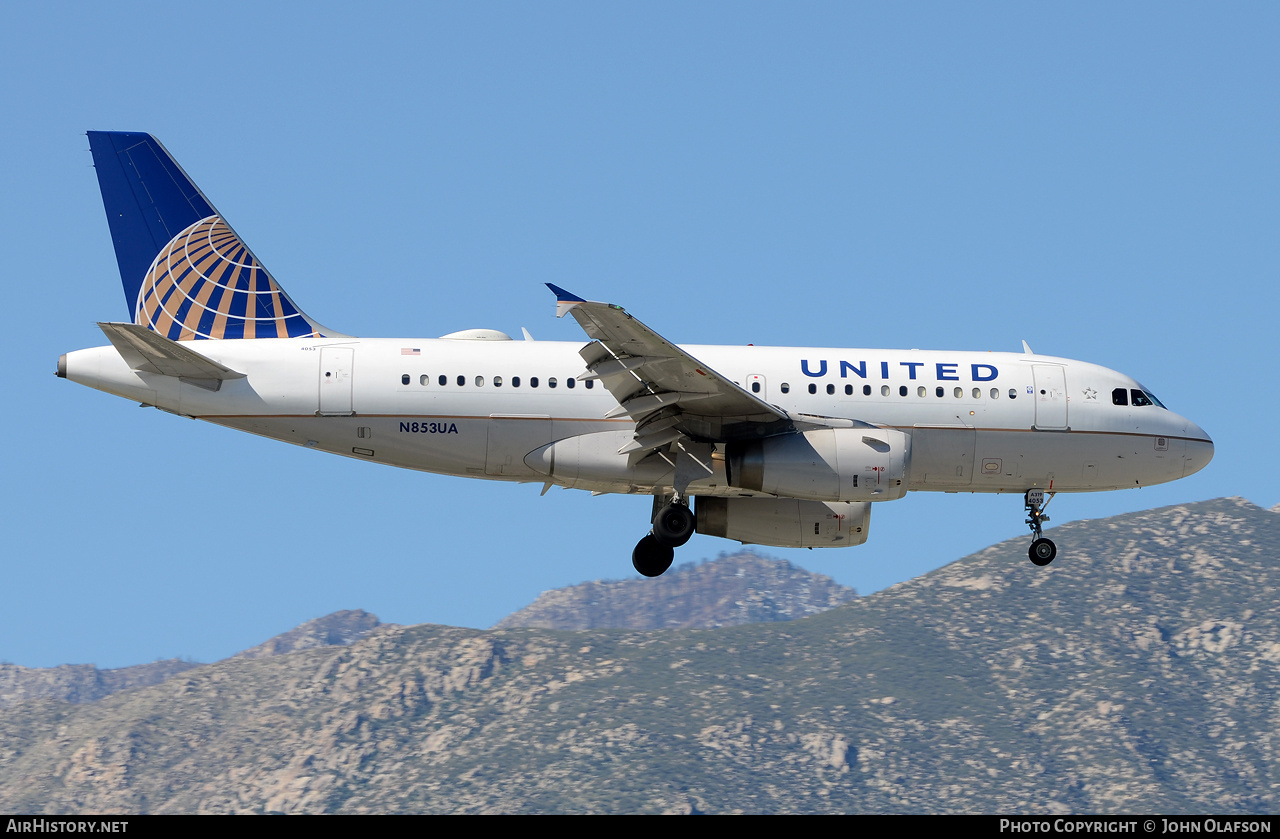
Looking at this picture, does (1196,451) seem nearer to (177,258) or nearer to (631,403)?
(631,403)

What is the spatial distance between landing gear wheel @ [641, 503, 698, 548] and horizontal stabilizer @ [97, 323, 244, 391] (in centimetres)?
923

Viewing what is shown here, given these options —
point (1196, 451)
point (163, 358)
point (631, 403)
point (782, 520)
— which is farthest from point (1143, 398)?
point (163, 358)

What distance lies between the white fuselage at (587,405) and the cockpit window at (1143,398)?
30 centimetres

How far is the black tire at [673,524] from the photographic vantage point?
33.5 metres

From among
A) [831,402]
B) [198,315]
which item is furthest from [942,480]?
[198,315]

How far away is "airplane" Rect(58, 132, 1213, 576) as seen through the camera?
1246 inches

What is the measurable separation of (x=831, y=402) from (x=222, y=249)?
1418 cm

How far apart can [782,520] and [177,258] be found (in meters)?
14.9

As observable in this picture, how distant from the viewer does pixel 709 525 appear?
3528cm

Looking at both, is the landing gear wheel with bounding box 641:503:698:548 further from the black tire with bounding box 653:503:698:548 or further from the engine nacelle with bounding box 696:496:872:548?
the engine nacelle with bounding box 696:496:872:548

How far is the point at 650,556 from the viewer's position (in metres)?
35.0

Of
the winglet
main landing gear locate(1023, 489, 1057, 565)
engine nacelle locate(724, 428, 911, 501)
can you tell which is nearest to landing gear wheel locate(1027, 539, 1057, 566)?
main landing gear locate(1023, 489, 1057, 565)

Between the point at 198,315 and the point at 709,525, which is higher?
the point at 198,315

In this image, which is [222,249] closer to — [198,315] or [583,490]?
[198,315]
